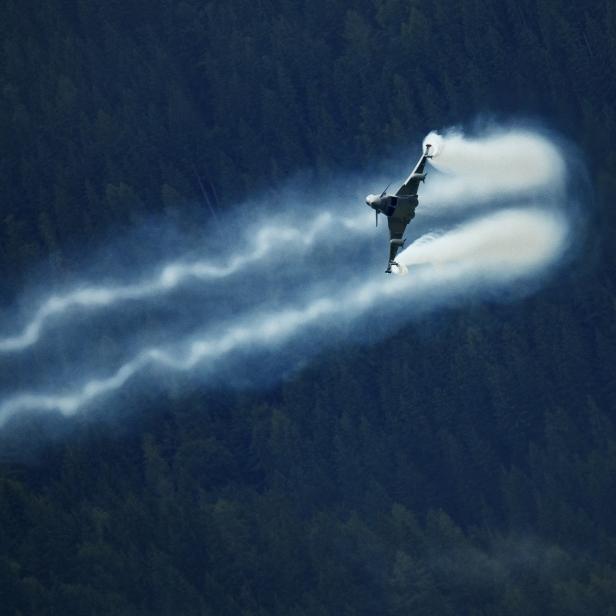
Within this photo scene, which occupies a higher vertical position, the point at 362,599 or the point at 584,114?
the point at 584,114

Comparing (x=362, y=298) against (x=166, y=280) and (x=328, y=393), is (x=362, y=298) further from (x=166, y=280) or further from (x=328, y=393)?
(x=166, y=280)

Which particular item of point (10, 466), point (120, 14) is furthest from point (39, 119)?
point (10, 466)

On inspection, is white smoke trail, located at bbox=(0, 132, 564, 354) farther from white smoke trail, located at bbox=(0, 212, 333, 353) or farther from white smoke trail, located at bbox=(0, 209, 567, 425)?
white smoke trail, located at bbox=(0, 209, 567, 425)

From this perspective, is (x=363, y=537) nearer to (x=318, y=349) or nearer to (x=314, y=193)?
(x=318, y=349)

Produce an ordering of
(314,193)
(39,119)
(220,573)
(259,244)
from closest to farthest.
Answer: (220,573)
(259,244)
(314,193)
(39,119)

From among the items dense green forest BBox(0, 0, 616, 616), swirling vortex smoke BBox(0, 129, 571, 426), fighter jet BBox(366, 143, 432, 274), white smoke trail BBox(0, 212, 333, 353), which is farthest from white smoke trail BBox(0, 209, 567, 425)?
fighter jet BBox(366, 143, 432, 274)

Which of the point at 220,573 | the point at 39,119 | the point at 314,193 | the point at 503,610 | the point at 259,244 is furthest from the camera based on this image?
the point at 39,119

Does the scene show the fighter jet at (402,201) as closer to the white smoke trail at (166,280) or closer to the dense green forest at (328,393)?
the dense green forest at (328,393)

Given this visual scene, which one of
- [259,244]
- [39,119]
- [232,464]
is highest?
[39,119]
